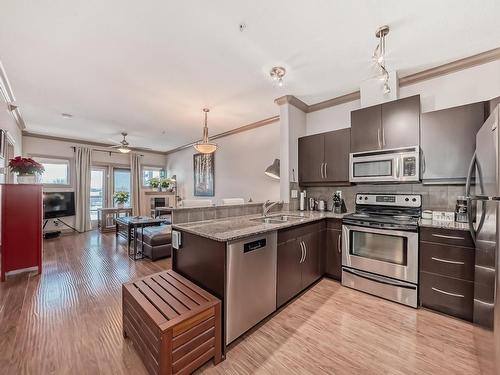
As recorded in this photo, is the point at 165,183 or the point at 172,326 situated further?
the point at 165,183

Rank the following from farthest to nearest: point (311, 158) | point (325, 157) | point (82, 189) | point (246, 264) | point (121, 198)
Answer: point (121, 198)
point (82, 189)
point (311, 158)
point (325, 157)
point (246, 264)

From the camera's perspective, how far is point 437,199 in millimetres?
2555

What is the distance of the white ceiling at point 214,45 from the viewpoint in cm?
175

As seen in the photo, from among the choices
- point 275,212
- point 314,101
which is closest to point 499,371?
point 275,212

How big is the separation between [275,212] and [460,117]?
7.94 ft

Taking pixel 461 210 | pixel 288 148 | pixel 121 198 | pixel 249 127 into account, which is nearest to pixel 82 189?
pixel 121 198

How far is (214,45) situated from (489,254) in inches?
111

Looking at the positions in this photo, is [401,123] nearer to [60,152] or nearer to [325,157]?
[325,157]

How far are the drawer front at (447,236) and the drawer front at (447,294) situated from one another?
13.9 inches

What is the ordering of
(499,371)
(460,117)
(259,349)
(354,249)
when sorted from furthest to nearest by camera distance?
(354,249) < (460,117) < (259,349) < (499,371)

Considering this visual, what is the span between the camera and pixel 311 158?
3426 millimetres

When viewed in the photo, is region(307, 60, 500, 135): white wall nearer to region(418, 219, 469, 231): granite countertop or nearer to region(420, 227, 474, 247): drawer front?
region(418, 219, 469, 231): granite countertop

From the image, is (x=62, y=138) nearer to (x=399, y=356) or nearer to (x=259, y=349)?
(x=259, y=349)

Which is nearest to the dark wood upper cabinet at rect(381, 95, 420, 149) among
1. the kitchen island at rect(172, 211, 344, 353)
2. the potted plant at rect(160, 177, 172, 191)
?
the kitchen island at rect(172, 211, 344, 353)
